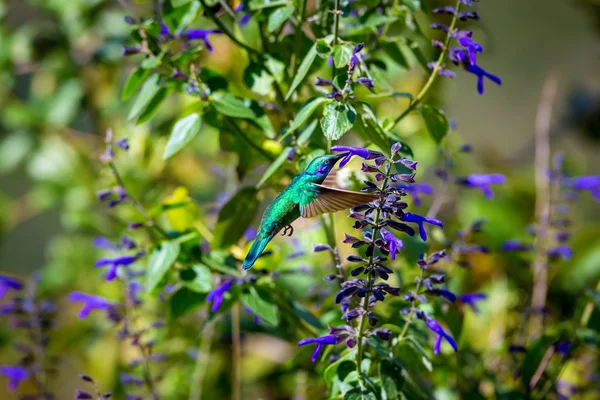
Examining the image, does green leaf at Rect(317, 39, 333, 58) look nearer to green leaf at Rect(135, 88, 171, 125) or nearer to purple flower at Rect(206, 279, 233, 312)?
green leaf at Rect(135, 88, 171, 125)

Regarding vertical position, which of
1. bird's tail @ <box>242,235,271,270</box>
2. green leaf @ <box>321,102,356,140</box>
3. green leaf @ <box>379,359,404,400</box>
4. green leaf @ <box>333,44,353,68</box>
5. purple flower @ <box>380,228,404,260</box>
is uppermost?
green leaf @ <box>333,44,353,68</box>

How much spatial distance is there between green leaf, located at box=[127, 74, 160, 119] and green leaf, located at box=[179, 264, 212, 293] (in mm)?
248

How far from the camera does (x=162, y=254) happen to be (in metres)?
0.96

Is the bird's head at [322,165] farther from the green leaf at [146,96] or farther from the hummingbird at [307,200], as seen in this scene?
the green leaf at [146,96]

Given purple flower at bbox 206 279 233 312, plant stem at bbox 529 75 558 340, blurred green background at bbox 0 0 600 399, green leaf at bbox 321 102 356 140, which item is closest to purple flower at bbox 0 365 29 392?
blurred green background at bbox 0 0 600 399

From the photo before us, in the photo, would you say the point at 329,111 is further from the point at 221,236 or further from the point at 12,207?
the point at 12,207

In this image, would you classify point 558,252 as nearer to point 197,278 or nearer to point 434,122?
point 434,122

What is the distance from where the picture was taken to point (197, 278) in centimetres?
101

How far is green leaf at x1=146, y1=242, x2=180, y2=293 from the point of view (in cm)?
93

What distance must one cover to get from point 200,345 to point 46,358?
0.32 metres

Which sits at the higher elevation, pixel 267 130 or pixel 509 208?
pixel 267 130

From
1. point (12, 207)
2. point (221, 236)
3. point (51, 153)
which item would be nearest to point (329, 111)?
point (221, 236)

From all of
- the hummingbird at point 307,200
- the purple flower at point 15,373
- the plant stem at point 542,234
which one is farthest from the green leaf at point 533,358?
the purple flower at point 15,373

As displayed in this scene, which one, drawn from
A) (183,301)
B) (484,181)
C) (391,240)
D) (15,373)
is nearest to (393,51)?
(484,181)
